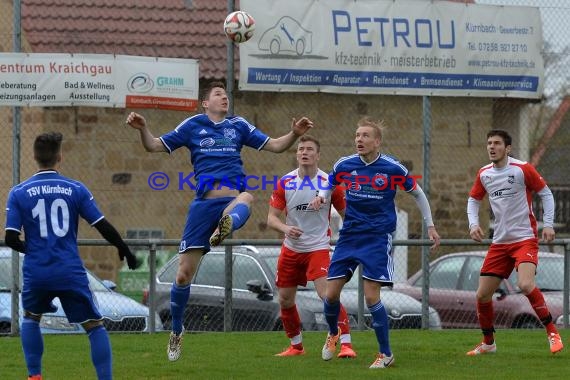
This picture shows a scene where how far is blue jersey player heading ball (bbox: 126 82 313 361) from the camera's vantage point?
35.0 ft

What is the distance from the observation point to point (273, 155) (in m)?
21.2

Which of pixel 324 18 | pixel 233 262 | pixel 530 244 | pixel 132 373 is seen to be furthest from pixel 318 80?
pixel 132 373

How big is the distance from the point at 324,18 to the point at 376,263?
5.22m

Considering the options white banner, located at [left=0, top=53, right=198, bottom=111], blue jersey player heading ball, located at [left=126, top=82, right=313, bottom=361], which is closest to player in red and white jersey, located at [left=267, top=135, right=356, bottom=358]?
blue jersey player heading ball, located at [left=126, top=82, right=313, bottom=361]

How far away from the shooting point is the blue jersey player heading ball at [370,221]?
10.4 metres

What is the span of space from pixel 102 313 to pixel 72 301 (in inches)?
239

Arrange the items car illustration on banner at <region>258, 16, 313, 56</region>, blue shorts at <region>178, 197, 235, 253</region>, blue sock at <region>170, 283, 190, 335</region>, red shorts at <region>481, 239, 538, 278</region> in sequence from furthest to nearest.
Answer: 1. car illustration on banner at <region>258, 16, 313, 56</region>
2. red shorts at <region>481, 239, 538, 278</region>
3. blue sock at <region>170, 283, 190, 335</region>
4. blue shorts at <region>178, 197, 235, 253</region>

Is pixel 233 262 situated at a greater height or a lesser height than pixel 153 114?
lesser

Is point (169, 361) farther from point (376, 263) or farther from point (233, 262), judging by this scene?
point (233, 262)

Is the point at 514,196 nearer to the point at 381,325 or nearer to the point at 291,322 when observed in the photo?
the point at 381,325

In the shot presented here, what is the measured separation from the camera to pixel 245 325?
14750mm

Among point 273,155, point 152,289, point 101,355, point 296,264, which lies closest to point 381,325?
point 296,264

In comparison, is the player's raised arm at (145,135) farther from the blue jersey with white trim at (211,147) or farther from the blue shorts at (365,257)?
the blue shorts at (365,257)

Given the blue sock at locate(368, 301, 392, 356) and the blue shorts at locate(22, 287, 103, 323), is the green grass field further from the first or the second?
the blue shorts at locate(22, 287, 103, 323)
